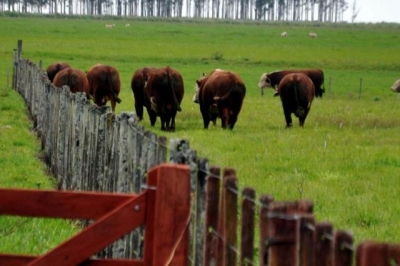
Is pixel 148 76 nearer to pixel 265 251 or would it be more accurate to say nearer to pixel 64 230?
pixel 64 230

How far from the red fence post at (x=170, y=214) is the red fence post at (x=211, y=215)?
1.18 feet

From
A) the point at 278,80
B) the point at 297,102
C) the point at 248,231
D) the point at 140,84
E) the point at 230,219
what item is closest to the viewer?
the point at 248,231

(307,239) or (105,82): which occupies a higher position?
(307,239)

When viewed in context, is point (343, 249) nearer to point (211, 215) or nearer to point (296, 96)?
point (211, 215)

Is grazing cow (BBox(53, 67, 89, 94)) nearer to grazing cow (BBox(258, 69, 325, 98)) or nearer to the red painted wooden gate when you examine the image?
the red painted wooden gate

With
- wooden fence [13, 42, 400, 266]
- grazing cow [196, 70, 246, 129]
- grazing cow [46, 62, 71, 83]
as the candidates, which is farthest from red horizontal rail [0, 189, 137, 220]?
grazing cow [46, 62, 71, 83]

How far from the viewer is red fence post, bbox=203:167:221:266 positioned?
15.2 ft

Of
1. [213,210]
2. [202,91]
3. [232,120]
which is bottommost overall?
[232,120]

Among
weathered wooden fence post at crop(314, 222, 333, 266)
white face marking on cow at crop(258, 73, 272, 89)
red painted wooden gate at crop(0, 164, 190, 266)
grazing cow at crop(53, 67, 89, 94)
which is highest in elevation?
weathered wooden fence post at crop(314, 222, 333, 266)

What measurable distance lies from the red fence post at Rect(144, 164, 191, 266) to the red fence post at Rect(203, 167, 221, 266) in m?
0.36

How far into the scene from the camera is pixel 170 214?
508 cm

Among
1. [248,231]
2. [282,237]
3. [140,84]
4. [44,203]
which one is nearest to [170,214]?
[44,203]

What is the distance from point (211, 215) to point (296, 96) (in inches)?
762

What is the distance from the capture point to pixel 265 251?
370cm
